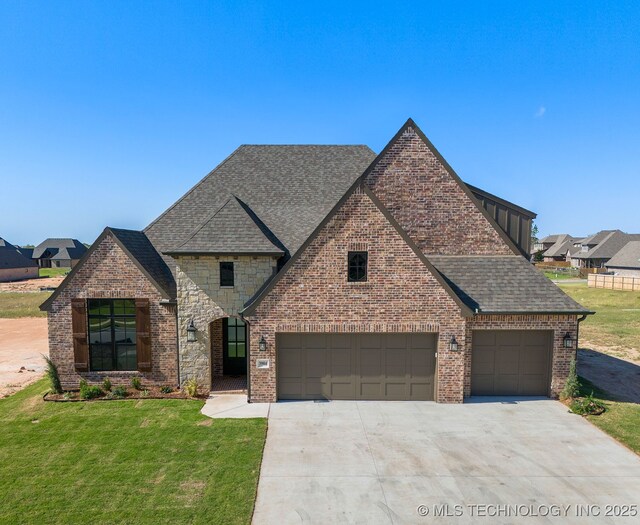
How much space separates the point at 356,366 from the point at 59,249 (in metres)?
111

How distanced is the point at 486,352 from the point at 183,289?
10.8m

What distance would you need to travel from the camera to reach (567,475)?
839 centimetres

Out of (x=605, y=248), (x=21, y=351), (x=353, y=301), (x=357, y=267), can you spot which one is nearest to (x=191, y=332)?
(x=353, y=301)

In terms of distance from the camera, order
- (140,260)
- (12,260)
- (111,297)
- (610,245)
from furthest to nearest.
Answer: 1. (610,245)
2. (12,260)
3. (140,260)
4. (111,297)

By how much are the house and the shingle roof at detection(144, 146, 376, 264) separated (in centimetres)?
48

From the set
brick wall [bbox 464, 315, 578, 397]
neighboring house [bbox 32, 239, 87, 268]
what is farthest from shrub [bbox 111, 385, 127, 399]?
neighboring house [bbox 32, 239, 87, 268]

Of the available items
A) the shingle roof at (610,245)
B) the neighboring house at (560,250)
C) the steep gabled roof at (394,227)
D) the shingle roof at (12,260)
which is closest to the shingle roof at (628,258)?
the shingle roof at (610,245)

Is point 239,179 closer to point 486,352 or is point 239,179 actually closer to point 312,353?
point 312,353

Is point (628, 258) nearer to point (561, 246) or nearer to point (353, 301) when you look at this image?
point (561, 246)

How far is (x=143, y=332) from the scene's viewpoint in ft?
42.7

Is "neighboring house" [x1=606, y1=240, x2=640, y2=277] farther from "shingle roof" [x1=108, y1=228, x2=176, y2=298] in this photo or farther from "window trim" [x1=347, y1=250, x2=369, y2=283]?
"shingle roof" [x1=108, y1=228, x2=176, y2=298]

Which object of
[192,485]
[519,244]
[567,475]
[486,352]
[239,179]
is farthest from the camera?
[239,179]

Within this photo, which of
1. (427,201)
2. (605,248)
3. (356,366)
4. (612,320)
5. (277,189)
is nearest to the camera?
(356,366)

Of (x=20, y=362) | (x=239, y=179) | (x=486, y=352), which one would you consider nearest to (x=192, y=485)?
(x=486, y=352)
